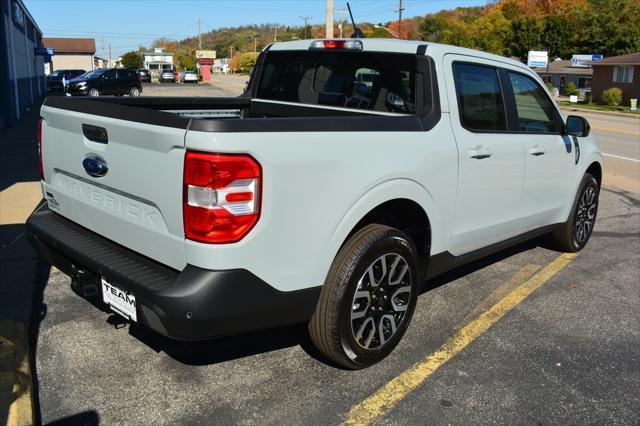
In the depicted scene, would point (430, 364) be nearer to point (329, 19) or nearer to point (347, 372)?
point (347, 372)

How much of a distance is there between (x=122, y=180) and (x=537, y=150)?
126 inches

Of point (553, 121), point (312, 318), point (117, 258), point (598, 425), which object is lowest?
point (598, 425)

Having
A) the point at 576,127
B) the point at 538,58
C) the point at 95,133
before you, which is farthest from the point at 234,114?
the point at 538,58

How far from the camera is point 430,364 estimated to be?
350cm

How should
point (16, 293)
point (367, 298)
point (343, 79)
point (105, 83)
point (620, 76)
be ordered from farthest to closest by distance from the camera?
point (620, 76)
point (105, 83)
point (16, 293)
point (343, 79)
point (367, 298)

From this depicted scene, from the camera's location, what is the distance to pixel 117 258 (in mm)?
3014

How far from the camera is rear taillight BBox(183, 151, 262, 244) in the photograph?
2496 millimetres

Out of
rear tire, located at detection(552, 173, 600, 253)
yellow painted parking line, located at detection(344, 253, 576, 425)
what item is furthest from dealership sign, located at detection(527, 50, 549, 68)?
yellow painted parking line, located at detection(344, 253, 576, 425)

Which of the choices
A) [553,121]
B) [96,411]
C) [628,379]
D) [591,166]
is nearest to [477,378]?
[628,379]

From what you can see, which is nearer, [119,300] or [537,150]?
[119,300]

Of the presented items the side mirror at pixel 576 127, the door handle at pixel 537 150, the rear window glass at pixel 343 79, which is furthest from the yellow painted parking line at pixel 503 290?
the rear window glass at pixel 343 79

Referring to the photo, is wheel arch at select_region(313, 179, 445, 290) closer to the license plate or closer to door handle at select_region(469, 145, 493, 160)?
door handle at select_region(469, 145, 493, 160)

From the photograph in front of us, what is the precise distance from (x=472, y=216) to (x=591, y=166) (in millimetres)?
2436

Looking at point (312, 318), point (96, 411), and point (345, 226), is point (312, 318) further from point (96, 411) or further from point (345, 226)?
point (96, 411)
